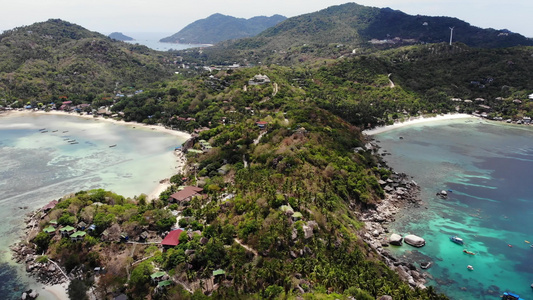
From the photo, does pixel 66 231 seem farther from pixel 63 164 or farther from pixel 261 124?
pixel 261 124

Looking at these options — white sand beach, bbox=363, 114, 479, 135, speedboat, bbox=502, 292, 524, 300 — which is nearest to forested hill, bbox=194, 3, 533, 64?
white sand beach, bbox=363, 114, 479, 135

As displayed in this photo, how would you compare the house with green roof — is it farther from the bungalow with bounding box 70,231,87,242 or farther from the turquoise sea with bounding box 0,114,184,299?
the bungalow with bounding box 70,231,87,242

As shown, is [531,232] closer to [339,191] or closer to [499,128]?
[339,191]

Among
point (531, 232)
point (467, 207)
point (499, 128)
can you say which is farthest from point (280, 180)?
point (499, 128)

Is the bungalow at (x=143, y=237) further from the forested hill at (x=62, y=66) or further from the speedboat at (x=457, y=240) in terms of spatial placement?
the forested hill at (x=62, y=66)

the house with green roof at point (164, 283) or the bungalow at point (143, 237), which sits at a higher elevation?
the bungalow at point (143, 237)

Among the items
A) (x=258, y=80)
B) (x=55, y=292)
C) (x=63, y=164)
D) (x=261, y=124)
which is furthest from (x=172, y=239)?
(x=258, y=80)

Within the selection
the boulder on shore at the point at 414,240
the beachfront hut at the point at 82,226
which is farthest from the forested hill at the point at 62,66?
the boulder on shore at the point at 414,240

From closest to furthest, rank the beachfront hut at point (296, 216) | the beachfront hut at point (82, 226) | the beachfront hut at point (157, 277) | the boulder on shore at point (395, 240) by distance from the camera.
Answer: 1. the beachfront hut at point (157, 277)
2. the beachfront hut at point (296, 216)
3. the beachfront hut at point (82, 226)
4. the boulder on shore at point (395, 240)
